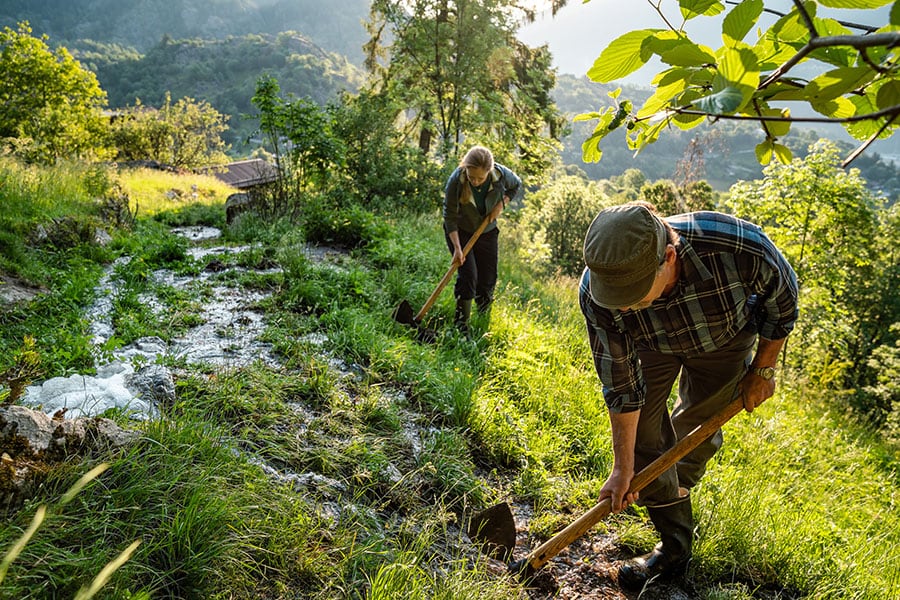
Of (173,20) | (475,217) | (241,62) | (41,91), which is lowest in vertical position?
(475,217)

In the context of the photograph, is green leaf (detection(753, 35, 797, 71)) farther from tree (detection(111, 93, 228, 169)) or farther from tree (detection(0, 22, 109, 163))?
tree (detection(111, 93, 228, 169))

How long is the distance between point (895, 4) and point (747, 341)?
2.33 m

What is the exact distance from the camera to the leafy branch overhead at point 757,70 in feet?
2.51

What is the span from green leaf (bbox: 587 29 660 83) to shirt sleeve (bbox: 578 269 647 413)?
144 cm

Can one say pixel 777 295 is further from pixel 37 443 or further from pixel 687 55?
pixel 37 443

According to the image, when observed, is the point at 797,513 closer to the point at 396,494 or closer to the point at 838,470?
the point at 838,470

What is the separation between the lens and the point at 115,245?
6047 mm

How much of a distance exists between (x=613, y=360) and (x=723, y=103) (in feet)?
5.80

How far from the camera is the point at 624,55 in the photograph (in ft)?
3.12

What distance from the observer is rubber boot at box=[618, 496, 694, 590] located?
2701 mm

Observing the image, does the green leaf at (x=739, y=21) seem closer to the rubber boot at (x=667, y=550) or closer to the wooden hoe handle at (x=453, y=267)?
the rubber boot at (x=667, y=550)

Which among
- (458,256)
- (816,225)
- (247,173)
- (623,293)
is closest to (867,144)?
(623,293)

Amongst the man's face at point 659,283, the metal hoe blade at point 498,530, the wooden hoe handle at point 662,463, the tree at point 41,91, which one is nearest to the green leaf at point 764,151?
the man's face at point 659,283

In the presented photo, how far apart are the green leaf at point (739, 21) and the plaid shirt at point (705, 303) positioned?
1.54 metres
